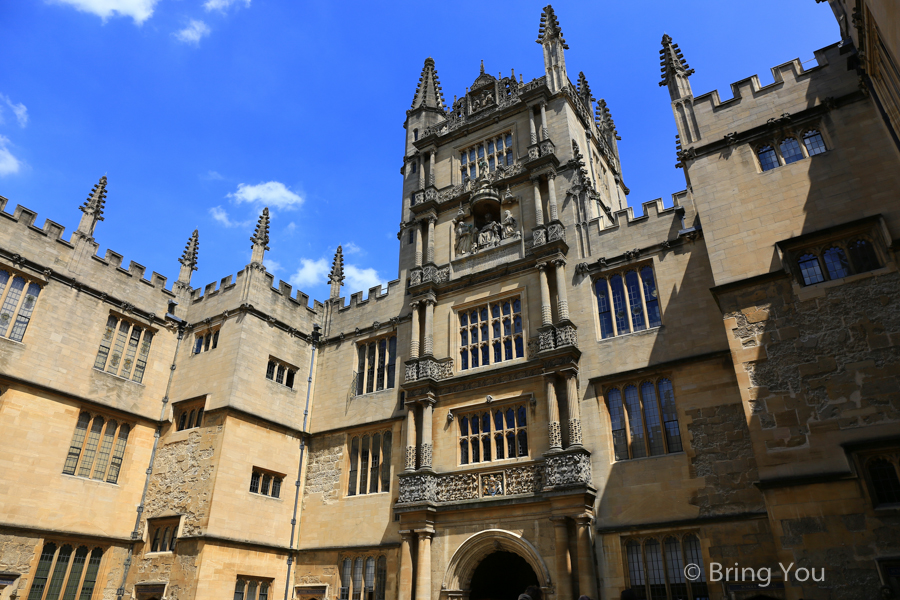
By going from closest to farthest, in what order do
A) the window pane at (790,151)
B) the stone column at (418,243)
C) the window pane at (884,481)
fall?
1. the window pane at (884,481)
2. the window pane at (790,151)
3. the stone column at (418,243)

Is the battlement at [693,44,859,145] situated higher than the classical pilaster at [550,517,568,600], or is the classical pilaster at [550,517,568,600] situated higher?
the battlement at [693,44,859,145]

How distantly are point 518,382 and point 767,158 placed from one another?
1057cm

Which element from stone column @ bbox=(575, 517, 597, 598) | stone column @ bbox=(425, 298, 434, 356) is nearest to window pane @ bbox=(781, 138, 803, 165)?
stone column @ bbox=(575, 517, 597, 598)

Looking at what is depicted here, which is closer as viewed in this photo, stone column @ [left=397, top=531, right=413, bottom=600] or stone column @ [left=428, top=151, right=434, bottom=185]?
stone column @ [left=397, top=531, right=413, bottom=600]

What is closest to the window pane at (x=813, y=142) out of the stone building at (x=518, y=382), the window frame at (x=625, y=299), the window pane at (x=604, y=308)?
the stone building at (x=518, y=382)

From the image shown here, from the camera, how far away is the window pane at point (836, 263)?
14664mm

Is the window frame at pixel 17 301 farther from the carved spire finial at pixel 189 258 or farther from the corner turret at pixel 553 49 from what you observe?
the corner turret at pixel 553 49

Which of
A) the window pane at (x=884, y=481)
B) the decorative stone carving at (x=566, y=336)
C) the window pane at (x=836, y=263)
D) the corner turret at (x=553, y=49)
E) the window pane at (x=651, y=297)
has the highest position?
the corner turret at (x=553, y=49)

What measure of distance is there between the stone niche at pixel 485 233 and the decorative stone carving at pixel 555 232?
4.22 ft

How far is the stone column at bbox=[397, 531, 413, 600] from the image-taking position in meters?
19.6

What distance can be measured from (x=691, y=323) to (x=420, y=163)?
52.5 ft

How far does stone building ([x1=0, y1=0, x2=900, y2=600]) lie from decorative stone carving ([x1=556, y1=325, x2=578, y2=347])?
232 mm

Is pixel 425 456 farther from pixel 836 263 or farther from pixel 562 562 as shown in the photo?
pixel 836 263

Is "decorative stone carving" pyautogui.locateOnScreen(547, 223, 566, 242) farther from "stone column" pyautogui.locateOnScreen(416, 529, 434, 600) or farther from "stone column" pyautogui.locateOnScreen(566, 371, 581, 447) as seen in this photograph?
"stone column" pyautogui.locateOnScreen(416, 529, 434, 600)
